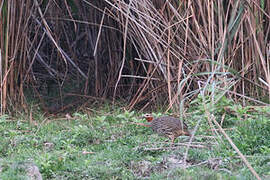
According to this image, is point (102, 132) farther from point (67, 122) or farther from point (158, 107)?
point (158, 107)

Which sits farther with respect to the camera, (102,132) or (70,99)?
(70,99)

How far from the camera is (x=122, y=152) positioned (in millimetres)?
3068

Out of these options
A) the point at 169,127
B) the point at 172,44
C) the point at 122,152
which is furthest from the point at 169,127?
the point at 172,44

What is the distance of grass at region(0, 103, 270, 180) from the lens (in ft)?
8.87

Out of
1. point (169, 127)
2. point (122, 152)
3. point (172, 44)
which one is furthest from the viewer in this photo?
point (172, 44)

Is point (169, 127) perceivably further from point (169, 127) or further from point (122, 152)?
point (122, 152)

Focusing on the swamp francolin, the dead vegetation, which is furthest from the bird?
the dead vegetation

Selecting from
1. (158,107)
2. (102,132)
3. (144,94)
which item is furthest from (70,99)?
(102,132)

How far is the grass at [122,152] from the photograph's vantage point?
2.71 m

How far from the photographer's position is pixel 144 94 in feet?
15.6

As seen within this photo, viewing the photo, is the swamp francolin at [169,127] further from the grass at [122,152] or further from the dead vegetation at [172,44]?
the dead vegetation at [172,44]

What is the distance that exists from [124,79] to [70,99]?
2.03ft

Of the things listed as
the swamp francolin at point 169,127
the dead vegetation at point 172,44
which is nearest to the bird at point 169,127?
the swamp francolin at point 169,127

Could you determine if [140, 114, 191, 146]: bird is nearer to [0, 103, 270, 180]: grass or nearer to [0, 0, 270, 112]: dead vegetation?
[0, 103, 270, 180]: grass
